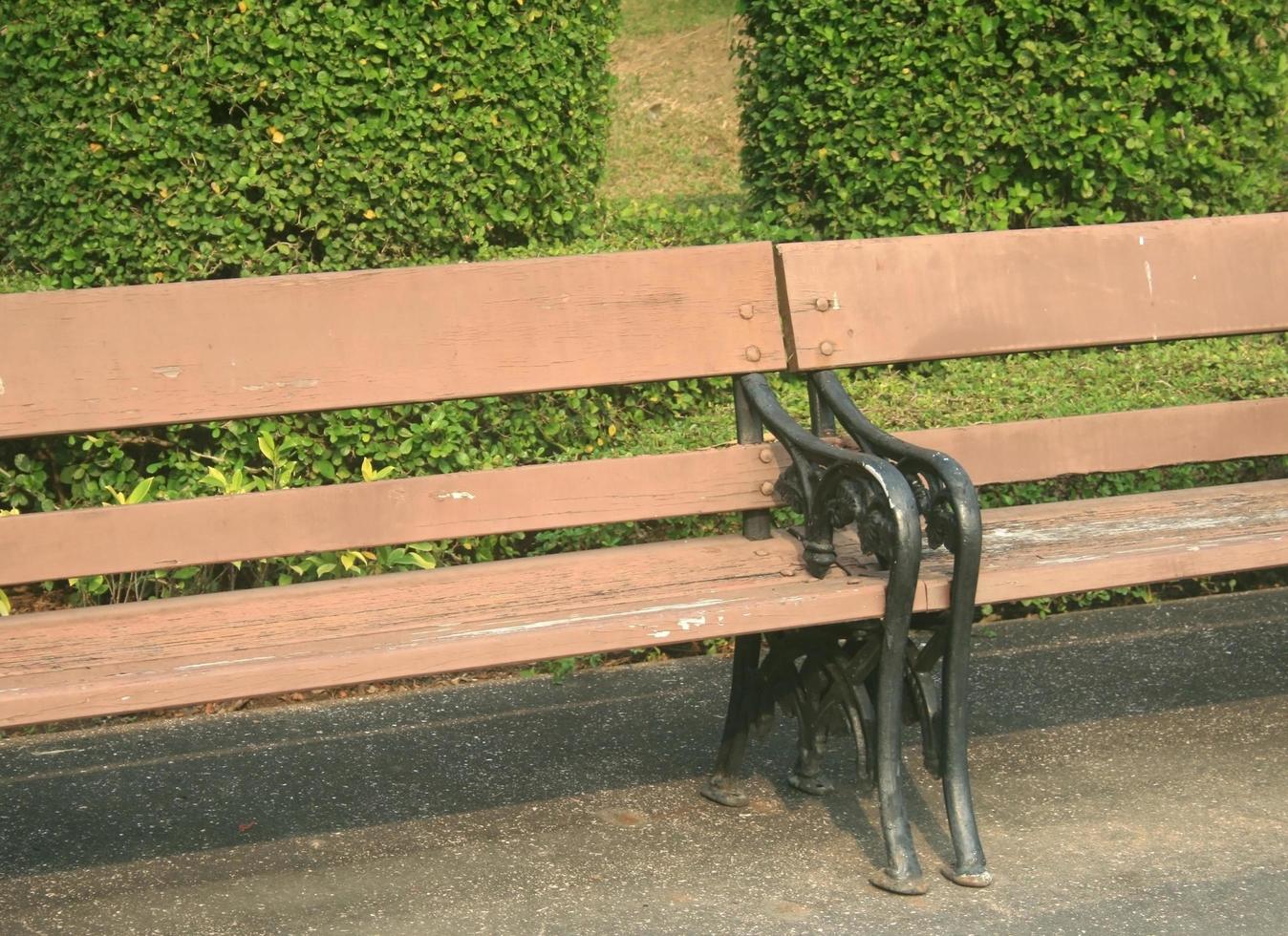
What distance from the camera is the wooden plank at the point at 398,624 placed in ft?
9.10

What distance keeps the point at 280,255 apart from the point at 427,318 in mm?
2277

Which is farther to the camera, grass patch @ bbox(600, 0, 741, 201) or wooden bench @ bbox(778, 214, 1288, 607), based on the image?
grass patch @ bbox(600, 0, 741, 201)

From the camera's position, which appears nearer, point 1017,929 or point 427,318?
point 1017,929

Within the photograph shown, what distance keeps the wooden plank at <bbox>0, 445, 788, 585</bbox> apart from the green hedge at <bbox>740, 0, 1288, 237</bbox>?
293cm

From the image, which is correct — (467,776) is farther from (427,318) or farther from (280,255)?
(280,255)

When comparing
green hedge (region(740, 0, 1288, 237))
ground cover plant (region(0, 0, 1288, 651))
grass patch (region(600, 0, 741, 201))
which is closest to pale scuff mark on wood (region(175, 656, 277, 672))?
ground cover plant (region(0, 0, 1288, 651))

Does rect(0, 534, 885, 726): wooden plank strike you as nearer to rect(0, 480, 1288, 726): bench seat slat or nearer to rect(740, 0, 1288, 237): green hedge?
rect(0, 480, 1288, 726): bench seat slat

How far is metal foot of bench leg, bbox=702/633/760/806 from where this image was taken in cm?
352

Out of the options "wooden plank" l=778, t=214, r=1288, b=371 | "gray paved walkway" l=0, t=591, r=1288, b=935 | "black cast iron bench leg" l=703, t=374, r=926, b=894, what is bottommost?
"gray paved walkway" l=0, t=591, r=1288, b=935

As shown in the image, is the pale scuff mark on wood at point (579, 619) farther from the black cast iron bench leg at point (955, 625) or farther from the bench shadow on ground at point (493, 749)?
the bench shadow on ground at point (493, 749)

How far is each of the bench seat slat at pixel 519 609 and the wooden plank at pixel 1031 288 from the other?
45 cm

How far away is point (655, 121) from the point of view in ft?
42.3

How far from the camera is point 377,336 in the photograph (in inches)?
133

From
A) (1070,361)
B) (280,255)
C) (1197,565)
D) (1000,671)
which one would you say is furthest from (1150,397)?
(280,255)
